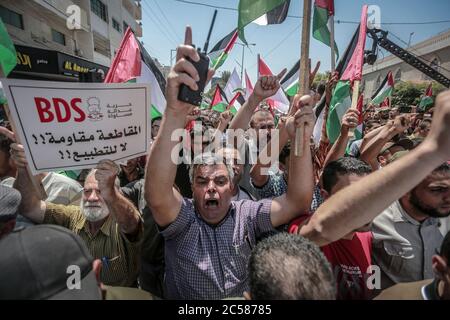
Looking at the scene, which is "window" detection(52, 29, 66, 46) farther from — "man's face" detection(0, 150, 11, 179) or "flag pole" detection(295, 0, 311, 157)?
"flag pole" detection(295, 0, 311, 157)

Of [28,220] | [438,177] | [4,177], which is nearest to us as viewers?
[438,177]

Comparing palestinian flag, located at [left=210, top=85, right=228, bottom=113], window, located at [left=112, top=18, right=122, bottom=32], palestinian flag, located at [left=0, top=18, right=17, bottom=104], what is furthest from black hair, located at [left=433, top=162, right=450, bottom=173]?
window, located at [left=112, top=18, right=122, bottom=32]

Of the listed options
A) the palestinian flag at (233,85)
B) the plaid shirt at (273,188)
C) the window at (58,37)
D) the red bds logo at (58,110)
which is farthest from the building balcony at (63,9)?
the plaid shirt at (273,188)

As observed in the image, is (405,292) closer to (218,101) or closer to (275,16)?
(275,16)

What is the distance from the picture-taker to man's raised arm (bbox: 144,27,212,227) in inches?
54.4

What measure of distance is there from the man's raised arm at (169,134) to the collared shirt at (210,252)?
0.70 ft

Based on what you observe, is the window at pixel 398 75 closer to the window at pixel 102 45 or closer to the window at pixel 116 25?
the window at pixel 116 25

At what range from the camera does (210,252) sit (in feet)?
5.31

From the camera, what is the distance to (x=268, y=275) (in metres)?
1.05

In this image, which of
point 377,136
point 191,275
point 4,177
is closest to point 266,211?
Answer: point 191,275

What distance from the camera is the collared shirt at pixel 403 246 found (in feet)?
5.39

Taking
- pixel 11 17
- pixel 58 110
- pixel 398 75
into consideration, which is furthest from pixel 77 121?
pixel 398 75
